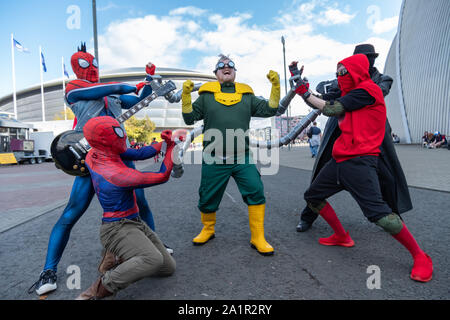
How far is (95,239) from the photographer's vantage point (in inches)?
130

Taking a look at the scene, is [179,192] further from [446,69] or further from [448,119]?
[446,69]

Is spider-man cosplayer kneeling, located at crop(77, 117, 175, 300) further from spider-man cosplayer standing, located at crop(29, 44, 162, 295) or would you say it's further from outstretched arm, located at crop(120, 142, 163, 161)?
spider-man cosplayer standing, located at crop(29, 44, 162, 295)

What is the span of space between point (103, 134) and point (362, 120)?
6.52 feet

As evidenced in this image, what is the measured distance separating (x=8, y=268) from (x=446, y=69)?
106ft

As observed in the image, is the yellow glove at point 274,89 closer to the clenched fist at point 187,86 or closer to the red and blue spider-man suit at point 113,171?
the clenched fist at point 187,86

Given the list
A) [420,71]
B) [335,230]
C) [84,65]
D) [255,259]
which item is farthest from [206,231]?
[420,71]

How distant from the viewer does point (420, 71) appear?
28672 mm

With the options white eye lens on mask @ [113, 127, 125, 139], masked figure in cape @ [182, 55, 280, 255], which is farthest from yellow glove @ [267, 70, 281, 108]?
white eye lens on mask @ [113, 127, 125, 139]

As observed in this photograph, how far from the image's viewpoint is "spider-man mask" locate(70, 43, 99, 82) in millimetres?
2482

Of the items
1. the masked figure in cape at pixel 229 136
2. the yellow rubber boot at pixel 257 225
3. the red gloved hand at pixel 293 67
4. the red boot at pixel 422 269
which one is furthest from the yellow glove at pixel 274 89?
the red boot at pixel 422 269

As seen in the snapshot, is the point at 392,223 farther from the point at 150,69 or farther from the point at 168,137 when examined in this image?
the point at 150,69

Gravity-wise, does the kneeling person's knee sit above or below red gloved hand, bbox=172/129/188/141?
below

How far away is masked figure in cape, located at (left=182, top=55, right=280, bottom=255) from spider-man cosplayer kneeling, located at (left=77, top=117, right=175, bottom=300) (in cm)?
88

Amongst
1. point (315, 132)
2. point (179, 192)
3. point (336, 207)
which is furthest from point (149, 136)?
point (336, 207)
